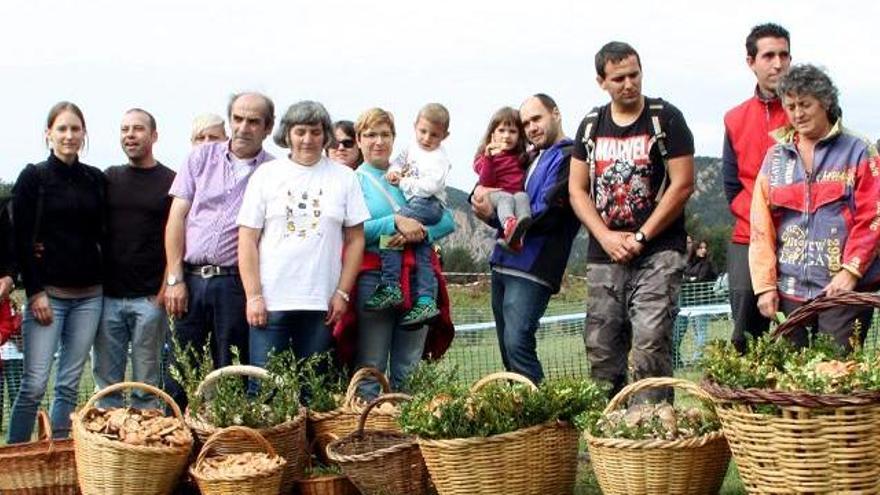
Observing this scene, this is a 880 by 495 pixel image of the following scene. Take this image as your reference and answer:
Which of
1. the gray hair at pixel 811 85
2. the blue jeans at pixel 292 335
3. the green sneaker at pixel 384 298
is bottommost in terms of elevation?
the blue jeans at pixel 292 335

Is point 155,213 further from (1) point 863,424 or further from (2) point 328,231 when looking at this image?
(1) point 863,424

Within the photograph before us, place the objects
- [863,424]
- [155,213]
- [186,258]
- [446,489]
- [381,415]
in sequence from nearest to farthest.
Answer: [863,424] < [446,489] < [381,415] < [186,258] < [155,213]

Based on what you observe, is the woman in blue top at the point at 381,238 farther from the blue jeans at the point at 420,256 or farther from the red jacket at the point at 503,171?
the red jacket at the point at 503,171

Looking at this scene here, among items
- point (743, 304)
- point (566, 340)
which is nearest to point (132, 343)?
point (743, 304)

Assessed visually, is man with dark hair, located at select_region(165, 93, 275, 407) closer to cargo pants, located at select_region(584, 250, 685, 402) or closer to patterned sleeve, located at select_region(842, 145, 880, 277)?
cargo pants, located at select_region(584, 250, 685, 402)

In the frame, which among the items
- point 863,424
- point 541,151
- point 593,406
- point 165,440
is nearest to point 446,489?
point 593,406

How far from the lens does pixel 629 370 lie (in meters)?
6.28

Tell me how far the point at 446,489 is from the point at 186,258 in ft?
6.62

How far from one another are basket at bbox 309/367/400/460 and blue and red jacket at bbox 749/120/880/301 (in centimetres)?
178

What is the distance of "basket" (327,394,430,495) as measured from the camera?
540 cm

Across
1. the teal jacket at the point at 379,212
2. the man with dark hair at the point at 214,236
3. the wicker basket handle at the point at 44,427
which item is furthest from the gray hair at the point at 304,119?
the wicker basket handle at the point at 44,427

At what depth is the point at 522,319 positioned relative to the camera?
641 centimetres

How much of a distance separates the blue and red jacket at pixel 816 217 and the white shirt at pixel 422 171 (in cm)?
187

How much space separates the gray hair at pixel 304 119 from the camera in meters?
6.20
